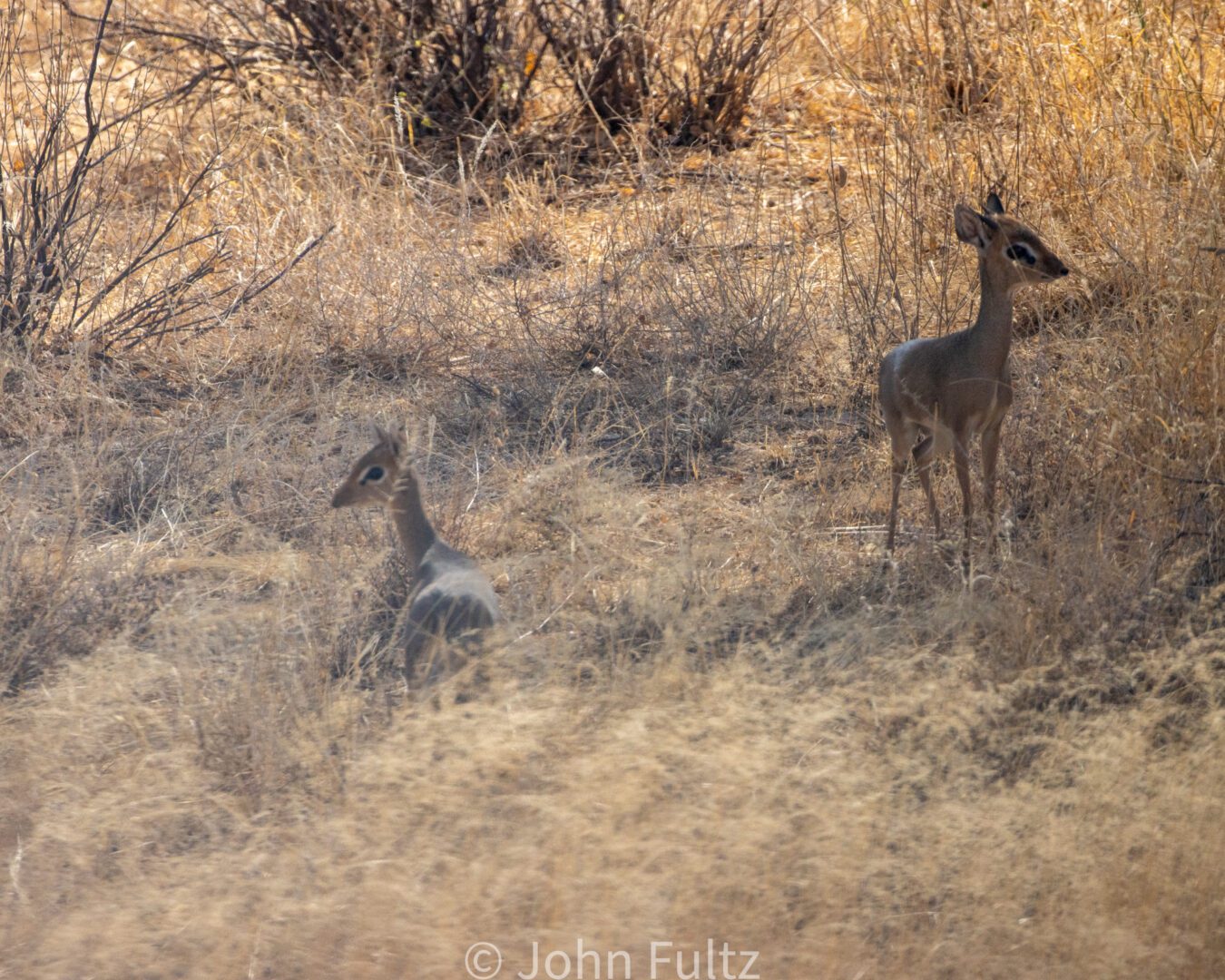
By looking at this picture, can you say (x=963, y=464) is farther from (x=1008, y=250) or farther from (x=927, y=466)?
(x=1008, y=250)

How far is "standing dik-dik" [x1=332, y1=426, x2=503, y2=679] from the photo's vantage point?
136 inches

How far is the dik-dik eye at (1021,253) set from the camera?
4.25 m

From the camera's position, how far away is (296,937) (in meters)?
2.71

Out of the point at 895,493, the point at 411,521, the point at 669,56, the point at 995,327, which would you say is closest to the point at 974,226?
the point at 995,327

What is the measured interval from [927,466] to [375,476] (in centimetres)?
179

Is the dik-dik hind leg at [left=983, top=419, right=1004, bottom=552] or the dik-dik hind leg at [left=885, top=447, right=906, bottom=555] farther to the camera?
the dik-dik hind leg at [left=885, top=447, right=906, bottom=555]

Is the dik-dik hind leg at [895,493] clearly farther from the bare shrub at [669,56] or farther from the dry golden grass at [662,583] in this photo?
the bare shrub at [669,56]

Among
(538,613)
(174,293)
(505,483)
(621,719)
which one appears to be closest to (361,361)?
(174,293)

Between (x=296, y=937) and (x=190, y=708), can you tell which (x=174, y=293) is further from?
(x=296, y=937)

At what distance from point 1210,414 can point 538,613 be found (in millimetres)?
2083

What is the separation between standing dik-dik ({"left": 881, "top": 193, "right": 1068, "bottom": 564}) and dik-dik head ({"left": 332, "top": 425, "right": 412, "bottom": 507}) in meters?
1.58

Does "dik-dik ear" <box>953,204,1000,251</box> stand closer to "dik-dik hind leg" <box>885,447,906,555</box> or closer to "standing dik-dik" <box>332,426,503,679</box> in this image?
"dik-dik hind leg" <box>885,447,906,555</box>

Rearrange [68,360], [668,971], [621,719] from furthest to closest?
[68,360] → [621,719] → [668,971]

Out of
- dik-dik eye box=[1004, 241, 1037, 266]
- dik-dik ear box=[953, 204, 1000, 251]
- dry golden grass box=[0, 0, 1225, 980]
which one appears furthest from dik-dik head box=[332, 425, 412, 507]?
dik-dik eye box=[1004, 241, 1037, 266]
